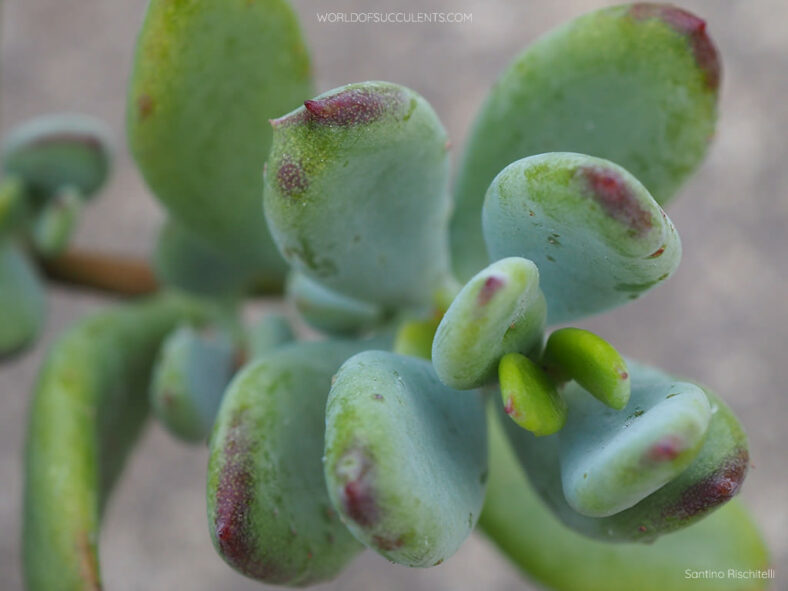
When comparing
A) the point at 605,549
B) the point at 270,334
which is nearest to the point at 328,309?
the point at 270,334

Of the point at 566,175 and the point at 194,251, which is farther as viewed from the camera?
the point at 194,251

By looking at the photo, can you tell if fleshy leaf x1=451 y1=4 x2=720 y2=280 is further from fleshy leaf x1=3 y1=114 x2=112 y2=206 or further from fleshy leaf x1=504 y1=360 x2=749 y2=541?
fleshy leaf x1=3 y1=114 x2=112 y2=206

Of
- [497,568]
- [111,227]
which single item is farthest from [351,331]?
[111,227]

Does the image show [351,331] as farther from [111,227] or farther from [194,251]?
[111,227]

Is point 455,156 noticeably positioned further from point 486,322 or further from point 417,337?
point 486,322

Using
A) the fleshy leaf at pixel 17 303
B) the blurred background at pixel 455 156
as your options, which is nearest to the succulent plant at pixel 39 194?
the fleshy leaf at pixel 17 303

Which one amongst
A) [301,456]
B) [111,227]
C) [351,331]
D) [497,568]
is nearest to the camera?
[301,456]
